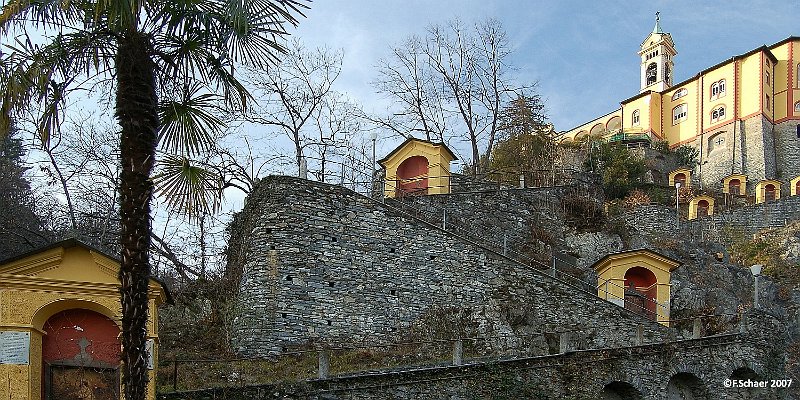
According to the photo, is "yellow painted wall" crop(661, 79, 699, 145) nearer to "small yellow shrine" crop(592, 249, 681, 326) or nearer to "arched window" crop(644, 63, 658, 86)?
"arched window" crop(644, 63, 658, 86)

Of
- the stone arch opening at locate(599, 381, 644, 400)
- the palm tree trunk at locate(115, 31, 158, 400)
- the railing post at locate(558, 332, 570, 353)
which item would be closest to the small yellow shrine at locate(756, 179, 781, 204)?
the stone arch opening at locate(599, 381, 644, 400)

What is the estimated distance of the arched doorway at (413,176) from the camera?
26062 mm

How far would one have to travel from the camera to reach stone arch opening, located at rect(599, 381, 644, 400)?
1855 centimetres

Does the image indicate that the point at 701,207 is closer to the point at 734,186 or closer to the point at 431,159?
the point at 734,186

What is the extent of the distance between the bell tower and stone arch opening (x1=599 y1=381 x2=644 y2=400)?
1914 inches

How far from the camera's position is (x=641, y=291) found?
23.0 metres

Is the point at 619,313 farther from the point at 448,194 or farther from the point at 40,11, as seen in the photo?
the point at 40,11

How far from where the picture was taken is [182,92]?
9.26m

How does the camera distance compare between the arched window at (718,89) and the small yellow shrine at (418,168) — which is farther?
the arched window at (718,89)

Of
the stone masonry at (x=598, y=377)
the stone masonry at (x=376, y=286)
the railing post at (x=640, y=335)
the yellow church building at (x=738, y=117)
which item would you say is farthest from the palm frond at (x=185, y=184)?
the yellow church building at (x=738, y=117)

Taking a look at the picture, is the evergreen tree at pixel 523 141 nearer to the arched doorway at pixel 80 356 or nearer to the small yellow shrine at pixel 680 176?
the small yellow shrine at pixel 680 176

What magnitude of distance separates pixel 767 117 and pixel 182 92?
51.2 metres

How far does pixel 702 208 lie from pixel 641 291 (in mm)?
16506

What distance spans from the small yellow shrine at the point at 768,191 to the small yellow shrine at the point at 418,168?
20.4 meters
